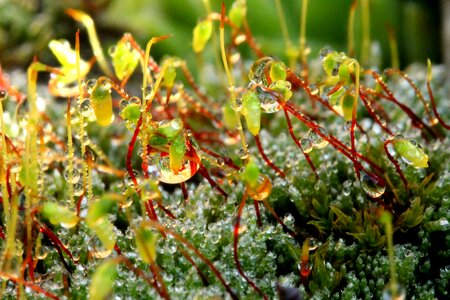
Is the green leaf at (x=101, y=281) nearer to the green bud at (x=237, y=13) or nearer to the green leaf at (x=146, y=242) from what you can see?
the green leaf at (x=146, y=242)

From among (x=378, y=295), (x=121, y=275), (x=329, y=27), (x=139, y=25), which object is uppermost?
(x=139, y=25)

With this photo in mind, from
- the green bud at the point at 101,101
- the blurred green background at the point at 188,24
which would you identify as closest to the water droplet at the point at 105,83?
the green bud at the point at 101,101

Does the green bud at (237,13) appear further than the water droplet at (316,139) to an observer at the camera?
Yes

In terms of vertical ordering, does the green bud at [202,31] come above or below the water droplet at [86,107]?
above

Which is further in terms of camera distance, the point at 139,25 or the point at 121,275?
the point at 139,25

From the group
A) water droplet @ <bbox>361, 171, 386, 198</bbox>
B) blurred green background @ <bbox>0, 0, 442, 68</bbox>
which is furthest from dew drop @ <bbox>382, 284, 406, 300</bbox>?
blurred green background @ <bbox>0, 0, 442, 68</bbox>

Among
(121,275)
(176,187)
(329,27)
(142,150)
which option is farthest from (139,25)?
(121,275)

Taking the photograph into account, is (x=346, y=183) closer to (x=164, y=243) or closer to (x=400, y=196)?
(x=400, y=196)

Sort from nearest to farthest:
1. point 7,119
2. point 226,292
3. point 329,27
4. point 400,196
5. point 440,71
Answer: point 226,292 < point 400,196 < point 7,119 < point 440,71 < point 329,27
